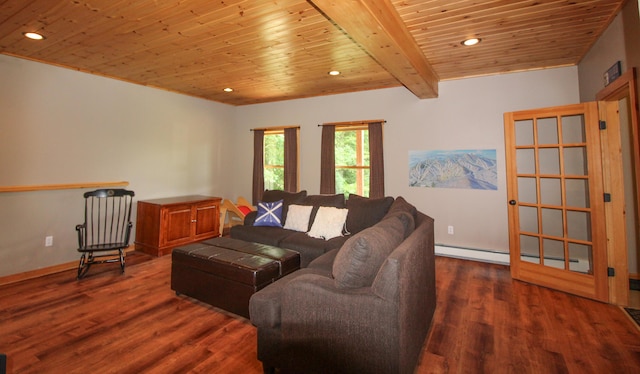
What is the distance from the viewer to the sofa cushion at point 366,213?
11.5 feet

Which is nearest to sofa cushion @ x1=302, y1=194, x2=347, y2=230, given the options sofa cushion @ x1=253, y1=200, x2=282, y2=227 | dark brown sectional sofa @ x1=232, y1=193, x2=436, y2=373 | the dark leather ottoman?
sofa cushion @ x1=253, y1=200, x2=282, y2=227

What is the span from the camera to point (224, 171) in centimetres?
607

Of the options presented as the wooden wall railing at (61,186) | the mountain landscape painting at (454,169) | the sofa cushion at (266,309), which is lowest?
the sofa cushion at (266,309)

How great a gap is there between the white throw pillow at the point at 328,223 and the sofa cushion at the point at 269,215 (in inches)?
25.3

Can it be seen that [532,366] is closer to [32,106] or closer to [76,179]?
[76,179]

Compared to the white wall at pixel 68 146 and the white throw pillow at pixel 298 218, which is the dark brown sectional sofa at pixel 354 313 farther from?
the white wall at pixel 68 146

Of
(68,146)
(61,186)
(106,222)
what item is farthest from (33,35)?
(106,222)

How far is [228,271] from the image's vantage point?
2.53 m

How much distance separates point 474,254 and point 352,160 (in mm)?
2414

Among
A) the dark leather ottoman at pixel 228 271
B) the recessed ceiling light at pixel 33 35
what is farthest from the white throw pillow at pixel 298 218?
the recessed ceiling light at pixel 33 35

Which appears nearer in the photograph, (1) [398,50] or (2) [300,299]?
(2) [300,299]

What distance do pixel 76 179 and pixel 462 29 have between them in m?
4.99

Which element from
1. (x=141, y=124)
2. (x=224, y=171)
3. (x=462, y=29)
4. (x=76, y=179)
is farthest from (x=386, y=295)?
(x=224, y=171)

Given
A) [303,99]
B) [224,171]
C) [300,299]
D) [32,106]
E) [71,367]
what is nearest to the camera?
[300,299]
